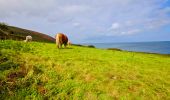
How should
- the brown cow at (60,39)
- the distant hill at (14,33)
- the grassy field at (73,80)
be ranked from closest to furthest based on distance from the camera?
the grassy field at (73,80), the brown cow at (60,39), the distant hill at (14,33)

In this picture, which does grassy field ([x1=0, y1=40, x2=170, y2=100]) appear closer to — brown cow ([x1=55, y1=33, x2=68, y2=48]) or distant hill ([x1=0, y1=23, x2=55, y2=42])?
brown cow ([x1=55, y1=33, x2=68, y2=48])

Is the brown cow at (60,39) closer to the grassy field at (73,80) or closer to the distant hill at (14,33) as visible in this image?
the grassy field at (73,80)

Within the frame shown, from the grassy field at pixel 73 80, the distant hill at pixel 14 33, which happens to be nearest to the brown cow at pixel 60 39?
the grassy field at pixel 73 80

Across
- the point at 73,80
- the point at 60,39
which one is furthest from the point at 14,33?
the point at 73,80

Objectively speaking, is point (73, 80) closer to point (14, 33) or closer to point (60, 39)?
point (60, 39)

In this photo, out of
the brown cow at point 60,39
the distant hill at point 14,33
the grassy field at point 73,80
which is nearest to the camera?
the grassy field at point 73,80

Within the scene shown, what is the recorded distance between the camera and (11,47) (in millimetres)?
17656

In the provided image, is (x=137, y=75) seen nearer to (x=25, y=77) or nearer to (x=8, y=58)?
(x=25, y=77)

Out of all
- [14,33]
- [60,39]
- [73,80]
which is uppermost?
[14,33]

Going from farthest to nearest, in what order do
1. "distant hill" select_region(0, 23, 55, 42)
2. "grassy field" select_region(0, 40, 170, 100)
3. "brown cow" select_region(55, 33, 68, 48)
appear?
1. "distant hill" select_region(0, 23, 55, 42)
2. "brown cow" select_region(55, 33, 68, 48)
3. "grassy field" select_region(0, 40, 170, 100)

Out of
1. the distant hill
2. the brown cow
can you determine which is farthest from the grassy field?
the distant hill

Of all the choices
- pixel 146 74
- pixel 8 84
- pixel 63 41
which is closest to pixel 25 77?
pixel 8 84

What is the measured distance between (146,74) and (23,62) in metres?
8.57

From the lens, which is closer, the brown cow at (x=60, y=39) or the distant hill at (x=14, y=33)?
the brown cow at (x=60, y=39)
